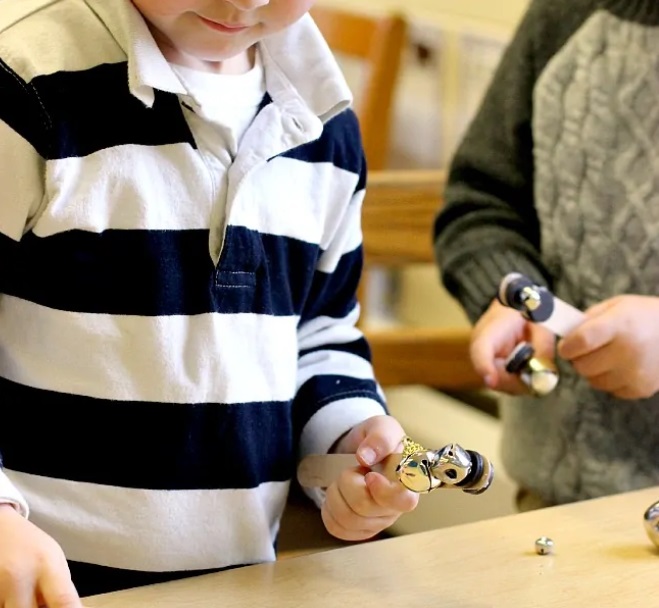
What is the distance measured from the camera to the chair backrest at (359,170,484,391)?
1188mm

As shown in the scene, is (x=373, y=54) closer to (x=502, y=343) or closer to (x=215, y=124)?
(x=502, y=343)

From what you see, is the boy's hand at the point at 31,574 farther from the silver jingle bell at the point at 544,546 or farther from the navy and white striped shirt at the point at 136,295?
the silver jingle bell at the point at 544,546

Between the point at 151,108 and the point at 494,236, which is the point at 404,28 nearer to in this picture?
the point at 494,236

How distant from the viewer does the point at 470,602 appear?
1.87 ft

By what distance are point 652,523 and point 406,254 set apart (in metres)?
0.65

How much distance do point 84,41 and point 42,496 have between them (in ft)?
0.82

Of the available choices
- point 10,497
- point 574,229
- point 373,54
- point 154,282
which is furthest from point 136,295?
point 373,54

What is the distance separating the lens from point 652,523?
64cm

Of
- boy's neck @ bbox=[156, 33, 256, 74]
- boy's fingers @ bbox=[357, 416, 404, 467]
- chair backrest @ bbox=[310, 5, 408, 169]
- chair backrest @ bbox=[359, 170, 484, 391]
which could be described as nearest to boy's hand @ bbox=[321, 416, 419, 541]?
boy's fingers @ bbox=[357, 416, 404, 467]

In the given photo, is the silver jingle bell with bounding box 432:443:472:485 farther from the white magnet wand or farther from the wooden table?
the white magnet wand

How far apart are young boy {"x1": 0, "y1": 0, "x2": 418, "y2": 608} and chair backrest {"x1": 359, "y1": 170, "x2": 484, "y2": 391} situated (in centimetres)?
51

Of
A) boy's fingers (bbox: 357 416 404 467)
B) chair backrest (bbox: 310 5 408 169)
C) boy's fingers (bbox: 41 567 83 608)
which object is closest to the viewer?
boy's fingers (bbox: 41 567 83 608)

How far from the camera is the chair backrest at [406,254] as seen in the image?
1188 mm

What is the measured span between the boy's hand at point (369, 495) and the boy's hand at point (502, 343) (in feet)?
0.56
